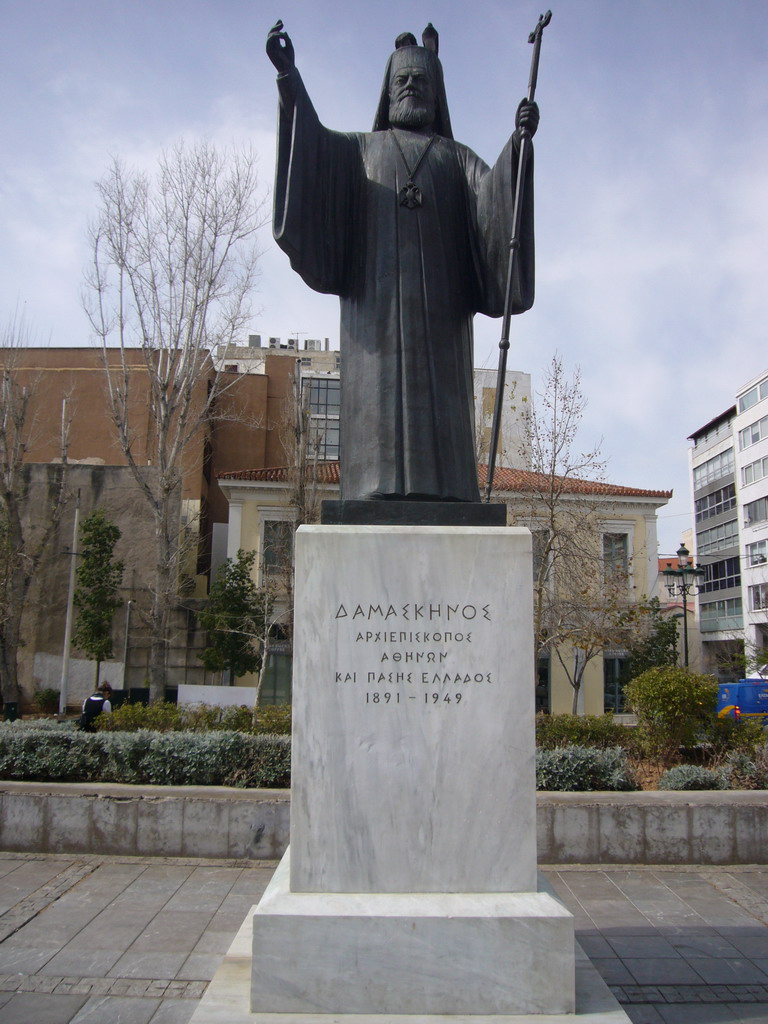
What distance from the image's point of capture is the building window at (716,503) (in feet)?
186

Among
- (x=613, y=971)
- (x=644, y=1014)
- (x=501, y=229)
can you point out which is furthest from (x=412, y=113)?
(x=613, y=971)

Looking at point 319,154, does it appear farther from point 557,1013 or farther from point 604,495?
point 604,495

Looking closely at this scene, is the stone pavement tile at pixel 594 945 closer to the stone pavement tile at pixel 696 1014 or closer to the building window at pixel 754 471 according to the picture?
the stone pavement tile at pixel 696 1014

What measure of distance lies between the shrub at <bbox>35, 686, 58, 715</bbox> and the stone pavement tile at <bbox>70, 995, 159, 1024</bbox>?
919 inches

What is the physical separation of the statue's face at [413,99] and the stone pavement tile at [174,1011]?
514cm

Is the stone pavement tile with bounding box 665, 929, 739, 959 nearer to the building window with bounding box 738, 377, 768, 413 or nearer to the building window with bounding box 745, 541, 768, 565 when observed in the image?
the building window with bounding box 745, 541, 768, 565

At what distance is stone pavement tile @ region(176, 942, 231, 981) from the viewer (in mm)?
4988

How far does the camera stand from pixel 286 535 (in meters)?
27.3

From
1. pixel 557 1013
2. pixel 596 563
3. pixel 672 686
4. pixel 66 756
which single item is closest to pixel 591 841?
pixel 672 686

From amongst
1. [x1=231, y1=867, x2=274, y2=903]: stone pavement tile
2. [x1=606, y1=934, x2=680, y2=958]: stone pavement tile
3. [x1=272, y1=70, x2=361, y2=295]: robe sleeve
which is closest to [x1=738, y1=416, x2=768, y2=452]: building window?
[x1=231, y1=867, x2=274, y2=903]: stone pavement tile

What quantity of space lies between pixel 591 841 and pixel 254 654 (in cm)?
2004

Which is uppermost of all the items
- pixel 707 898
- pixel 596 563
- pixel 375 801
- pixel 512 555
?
pixel 596 563

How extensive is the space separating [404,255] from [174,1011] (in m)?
4.41

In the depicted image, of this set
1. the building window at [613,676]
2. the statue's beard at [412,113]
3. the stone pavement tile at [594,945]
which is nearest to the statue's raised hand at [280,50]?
the statue's beard at [412,113]
